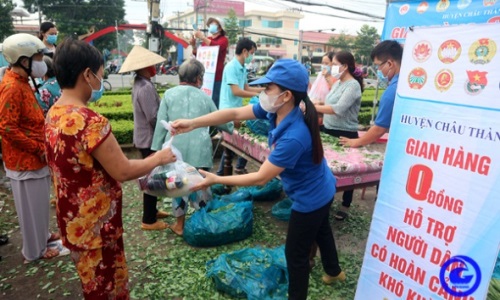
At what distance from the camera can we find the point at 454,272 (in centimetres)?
172

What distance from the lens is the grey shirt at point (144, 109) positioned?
3.45 metres

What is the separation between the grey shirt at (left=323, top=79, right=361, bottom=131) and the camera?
387 cm

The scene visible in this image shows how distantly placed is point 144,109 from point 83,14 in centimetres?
3058

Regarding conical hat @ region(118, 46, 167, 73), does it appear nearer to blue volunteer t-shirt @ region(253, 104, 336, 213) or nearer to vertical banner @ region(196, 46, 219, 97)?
blue volunteer t-shirt @ region(253, 104, 336, 213)

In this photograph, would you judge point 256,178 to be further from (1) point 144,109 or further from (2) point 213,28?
(2) point 213,28

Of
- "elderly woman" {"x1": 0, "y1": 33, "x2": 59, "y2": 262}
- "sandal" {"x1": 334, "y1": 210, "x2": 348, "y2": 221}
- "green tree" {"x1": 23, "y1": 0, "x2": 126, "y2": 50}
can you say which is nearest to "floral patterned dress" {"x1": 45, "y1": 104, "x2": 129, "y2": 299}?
"elderly woman" {"x1": 0, "y1": 33, "x2": 59, "y2": 262}

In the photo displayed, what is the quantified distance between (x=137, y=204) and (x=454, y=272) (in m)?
3.61

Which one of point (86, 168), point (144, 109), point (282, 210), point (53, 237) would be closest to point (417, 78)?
point (86, 168)

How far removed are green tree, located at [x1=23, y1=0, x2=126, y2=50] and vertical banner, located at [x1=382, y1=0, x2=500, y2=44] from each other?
25.9 metres

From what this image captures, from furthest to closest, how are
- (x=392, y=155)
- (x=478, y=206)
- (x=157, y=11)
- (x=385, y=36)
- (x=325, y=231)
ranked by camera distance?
(x=157, y=11) < (x=385, y=36) < (x=325, y=231) < (x=392, y=155) < (x=478, y=206)

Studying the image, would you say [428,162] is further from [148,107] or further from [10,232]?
[10,232]

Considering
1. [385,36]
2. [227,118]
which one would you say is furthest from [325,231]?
[385,36]

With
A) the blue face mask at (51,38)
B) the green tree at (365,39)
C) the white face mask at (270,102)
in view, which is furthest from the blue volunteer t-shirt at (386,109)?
the green tree at (365,39)

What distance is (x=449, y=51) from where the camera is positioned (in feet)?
5.75
